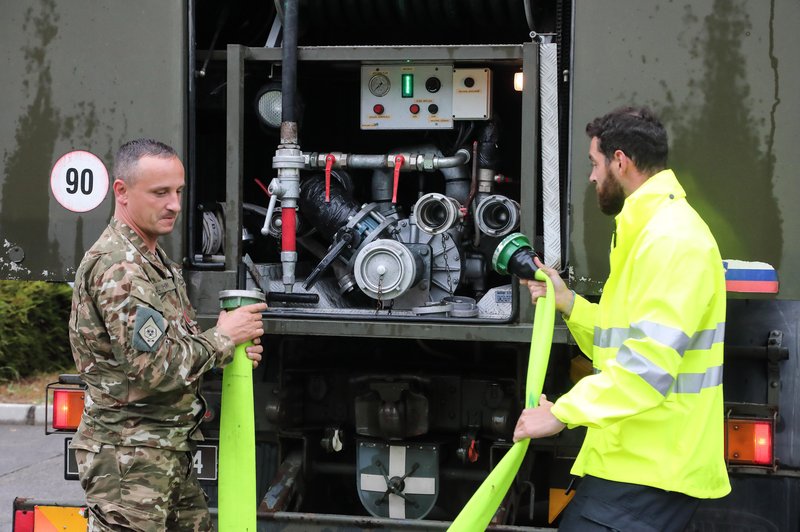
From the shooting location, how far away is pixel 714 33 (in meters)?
3.60

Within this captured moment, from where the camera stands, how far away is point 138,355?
9.92 ft

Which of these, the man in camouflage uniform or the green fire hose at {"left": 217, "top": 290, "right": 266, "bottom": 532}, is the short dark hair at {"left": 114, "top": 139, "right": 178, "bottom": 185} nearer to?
the man in camouflage uniform

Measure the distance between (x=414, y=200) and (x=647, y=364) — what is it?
2082mm

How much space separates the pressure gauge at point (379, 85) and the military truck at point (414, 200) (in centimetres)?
1

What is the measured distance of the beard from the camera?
3113 mm

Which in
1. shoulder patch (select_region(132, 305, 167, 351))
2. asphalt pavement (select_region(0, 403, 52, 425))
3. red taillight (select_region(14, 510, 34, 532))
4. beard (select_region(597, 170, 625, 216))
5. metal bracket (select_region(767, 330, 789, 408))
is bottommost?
asphalt pavement (select_region(0, 403, 52, 425))

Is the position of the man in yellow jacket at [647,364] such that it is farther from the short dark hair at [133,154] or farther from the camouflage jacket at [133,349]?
the short dark hair at [133,154]

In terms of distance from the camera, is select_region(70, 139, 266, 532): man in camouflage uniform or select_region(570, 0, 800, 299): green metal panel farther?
select_region(570, 0, 800, 299): green metal panel

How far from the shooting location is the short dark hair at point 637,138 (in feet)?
10.00

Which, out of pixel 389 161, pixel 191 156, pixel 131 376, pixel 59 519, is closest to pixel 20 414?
pixel 59 519

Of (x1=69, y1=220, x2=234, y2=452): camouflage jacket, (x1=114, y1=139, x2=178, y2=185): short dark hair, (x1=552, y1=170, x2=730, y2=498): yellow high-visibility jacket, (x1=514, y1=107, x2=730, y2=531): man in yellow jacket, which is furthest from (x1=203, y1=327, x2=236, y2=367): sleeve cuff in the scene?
(x1=552, y1=170, x2=730, y2=498): yellow high-visibility jacket

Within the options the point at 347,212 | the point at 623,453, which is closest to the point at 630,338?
the point at 623,453

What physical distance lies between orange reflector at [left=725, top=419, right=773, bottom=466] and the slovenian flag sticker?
0.55m

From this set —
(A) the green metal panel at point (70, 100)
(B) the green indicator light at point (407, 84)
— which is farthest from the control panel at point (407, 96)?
(A) the green metal panel at point (70, 100)
